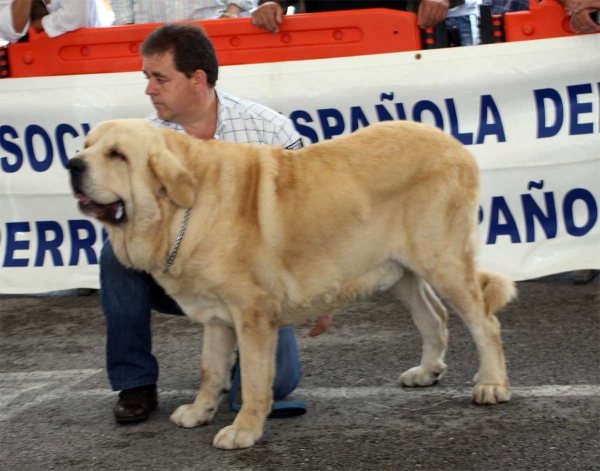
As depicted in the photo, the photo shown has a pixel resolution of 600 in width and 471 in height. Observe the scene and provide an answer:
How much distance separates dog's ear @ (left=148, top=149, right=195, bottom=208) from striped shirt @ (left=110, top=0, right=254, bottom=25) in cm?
334

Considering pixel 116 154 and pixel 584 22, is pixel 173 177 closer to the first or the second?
pixel 116 154

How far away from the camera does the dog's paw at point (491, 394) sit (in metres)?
4.05

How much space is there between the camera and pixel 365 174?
3.85 metres

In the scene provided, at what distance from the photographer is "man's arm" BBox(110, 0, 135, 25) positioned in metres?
6.79

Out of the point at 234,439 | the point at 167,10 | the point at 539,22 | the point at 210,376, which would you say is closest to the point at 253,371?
the point at 234,439

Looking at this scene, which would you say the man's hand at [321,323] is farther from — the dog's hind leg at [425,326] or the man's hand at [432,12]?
the man's hand at [432,12]

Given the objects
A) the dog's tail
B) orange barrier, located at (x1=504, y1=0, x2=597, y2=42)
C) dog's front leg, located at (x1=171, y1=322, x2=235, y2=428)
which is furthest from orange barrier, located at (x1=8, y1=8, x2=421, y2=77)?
dog's front leg, located at (x1=171, y1=322, x2=235, y2=428)

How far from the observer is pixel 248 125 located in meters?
4.30

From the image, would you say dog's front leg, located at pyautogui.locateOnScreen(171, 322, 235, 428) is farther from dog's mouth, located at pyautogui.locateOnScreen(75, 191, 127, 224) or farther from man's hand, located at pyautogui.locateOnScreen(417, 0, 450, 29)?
man's hand, located at pyautogui.locateOnScreen(417, 0, 450, 29)

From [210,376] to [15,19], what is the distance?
3.56m

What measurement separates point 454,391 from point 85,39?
11.7ft

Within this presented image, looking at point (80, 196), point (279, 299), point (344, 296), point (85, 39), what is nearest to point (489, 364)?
point (344, 296)

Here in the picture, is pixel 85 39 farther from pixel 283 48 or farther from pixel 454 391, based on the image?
pixel 454 391

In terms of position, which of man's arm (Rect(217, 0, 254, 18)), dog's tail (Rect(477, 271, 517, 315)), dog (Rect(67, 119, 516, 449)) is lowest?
dog's tail (Rect(477, 271, 517, 315))
